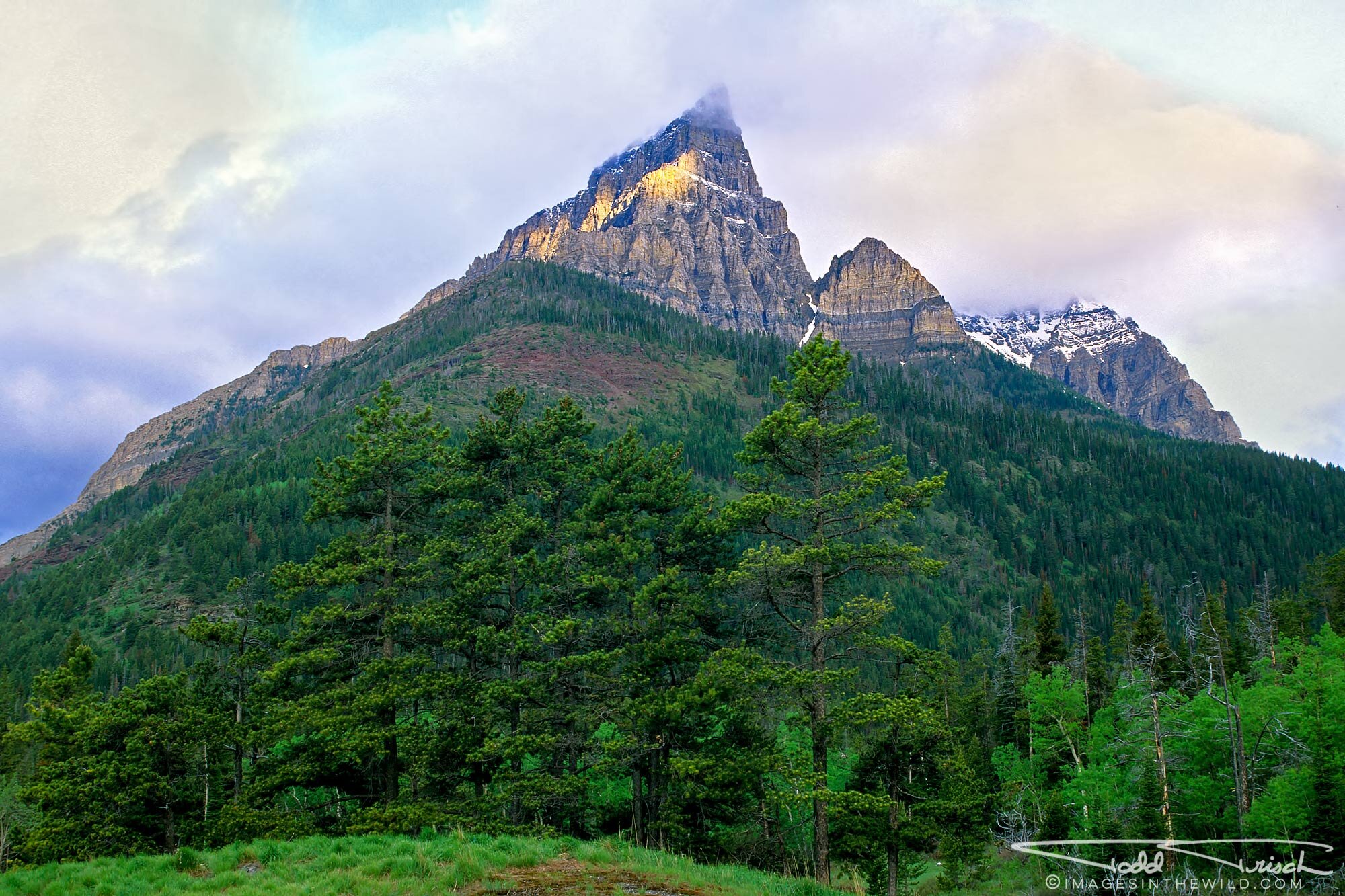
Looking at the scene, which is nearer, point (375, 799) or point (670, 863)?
point (670, 863)

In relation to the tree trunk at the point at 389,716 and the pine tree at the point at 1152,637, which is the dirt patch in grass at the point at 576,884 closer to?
the tree trunk at the point at 389,716

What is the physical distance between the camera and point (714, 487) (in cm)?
13700

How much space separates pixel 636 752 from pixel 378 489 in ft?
41.0

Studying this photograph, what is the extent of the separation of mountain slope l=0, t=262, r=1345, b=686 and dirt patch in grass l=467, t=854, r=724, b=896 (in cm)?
8401

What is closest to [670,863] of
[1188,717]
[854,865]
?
[854,865]

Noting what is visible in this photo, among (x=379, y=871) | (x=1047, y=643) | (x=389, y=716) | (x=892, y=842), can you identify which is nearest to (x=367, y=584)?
(x=389, y=716)

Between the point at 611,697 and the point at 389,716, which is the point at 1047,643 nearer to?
the point at 611,697

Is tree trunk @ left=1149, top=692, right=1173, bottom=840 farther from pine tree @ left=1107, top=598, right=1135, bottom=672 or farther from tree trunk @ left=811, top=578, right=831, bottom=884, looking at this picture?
pine tree @ left=1107, top=598, right=1135, bottom=672

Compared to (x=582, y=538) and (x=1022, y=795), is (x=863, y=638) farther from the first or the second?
(x=1022, y=795)

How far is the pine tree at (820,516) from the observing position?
21.0 meters

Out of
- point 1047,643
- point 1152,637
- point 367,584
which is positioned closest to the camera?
point 367,584

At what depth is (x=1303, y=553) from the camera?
142m

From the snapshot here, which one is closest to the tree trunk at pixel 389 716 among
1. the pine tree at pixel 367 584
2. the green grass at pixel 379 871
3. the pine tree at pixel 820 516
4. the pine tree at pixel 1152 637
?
the pine tree at pixel 367 584

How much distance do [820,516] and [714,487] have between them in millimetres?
114330
